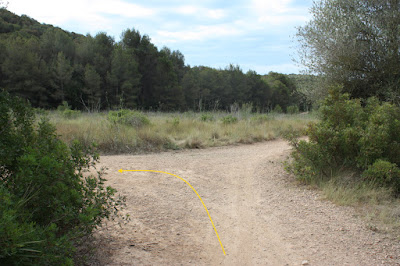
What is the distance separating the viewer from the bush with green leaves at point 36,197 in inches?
84.5

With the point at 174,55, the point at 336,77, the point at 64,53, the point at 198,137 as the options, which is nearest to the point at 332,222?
the point at 336,77

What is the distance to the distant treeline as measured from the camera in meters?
27.3

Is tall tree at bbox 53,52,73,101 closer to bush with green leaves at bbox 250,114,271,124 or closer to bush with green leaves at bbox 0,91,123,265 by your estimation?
bush with green leaves at bbox 250,114,271,124

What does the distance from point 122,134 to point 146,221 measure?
5.42m

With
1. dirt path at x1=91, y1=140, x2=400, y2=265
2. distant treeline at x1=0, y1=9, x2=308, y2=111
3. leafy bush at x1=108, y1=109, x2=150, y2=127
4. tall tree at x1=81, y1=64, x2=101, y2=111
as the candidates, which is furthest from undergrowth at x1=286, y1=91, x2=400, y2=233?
tall tree at x1=81, y1=64, x2=101, y2=111

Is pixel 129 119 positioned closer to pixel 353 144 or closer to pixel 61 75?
pixel 353 144

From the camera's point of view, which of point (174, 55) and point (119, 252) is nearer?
point (119, 252)

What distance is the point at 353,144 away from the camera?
19.3 feet

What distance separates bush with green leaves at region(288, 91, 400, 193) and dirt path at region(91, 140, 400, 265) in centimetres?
66

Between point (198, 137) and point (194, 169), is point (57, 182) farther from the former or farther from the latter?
point (198, 137)

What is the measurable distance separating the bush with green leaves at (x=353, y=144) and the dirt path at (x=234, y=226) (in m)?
0.66

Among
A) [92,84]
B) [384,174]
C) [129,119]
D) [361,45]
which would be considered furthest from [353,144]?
[92,84]

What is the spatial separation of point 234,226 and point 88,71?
2890 centimetres

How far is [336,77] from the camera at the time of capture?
314 inches
